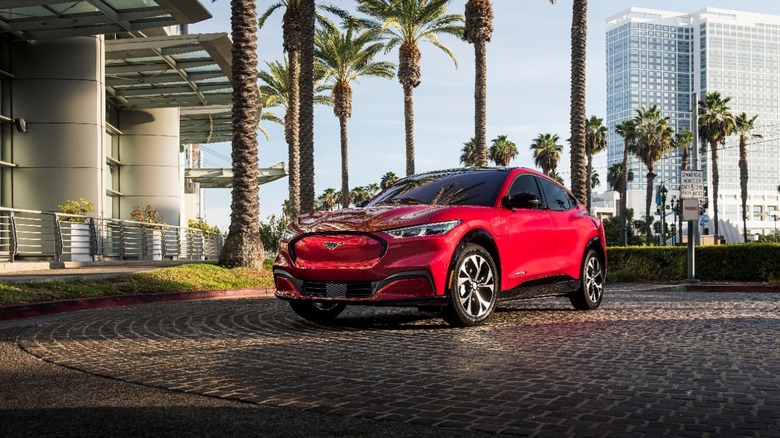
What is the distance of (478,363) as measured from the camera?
6.11 metres

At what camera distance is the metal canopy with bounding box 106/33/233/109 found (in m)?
28.1

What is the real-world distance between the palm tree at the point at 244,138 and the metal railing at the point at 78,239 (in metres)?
5.38

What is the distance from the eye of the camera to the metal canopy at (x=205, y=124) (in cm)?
4072

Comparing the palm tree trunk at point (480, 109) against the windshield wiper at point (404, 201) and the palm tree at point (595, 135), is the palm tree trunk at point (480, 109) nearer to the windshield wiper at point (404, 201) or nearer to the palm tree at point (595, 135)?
the windshield wiper at point (404, 201)

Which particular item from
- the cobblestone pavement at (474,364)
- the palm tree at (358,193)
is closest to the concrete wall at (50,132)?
the cobblestone pavement at (474,364)

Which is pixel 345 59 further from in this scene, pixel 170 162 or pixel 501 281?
pixel 501 281

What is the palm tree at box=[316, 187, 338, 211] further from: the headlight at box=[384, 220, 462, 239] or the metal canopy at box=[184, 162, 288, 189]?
the headlight at box=[384, 220, 462, 239]

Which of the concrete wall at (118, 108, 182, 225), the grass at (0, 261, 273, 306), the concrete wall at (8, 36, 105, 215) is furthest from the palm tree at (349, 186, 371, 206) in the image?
the grass at (0, 261, 273, 306)

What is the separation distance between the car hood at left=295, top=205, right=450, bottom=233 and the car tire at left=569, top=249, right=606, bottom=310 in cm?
300

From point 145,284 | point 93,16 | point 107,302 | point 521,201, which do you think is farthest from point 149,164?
point 521,201

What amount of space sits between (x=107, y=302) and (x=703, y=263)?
51.4 feet

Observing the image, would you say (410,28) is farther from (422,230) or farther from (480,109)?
(422,230)

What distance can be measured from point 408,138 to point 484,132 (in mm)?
9019

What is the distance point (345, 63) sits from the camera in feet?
145
